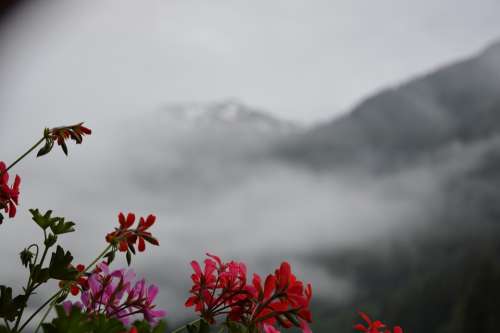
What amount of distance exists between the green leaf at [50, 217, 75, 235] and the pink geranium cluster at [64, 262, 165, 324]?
173 mm

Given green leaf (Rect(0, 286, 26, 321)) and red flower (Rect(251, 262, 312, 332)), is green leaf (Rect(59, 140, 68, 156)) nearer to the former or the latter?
green leaf (Rect(0, 286, 26, 321))

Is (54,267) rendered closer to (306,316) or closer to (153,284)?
(153,284)

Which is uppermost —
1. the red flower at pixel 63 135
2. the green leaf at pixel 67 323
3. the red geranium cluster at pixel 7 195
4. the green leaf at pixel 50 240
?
the red flower at pixel 63 135

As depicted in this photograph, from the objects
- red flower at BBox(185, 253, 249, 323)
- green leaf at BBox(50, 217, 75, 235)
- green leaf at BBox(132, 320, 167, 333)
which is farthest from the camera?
green leaf at BBox(50, 217, 75, 235)

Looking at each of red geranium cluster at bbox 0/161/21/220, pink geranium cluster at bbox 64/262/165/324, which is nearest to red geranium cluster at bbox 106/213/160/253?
pink geranium cluster at bbox 64/262/165/324

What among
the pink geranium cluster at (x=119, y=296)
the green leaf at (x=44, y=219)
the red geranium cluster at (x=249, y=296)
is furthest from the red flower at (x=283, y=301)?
the green leaf at (x=44, y=219)

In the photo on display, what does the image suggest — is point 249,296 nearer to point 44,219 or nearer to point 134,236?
point 134,236

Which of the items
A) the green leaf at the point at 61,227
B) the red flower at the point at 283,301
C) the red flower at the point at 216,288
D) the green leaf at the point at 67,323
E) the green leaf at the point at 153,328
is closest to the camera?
the green leaf at the point at 67,323

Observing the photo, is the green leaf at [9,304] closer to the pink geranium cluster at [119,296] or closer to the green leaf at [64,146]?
the pink geranium cluster at [119,296]

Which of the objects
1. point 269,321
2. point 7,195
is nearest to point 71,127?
point 7,195

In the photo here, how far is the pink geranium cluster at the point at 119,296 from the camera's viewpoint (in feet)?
5.33

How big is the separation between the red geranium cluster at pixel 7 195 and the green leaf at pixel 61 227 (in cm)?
15

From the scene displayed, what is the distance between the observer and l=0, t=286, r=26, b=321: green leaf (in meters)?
1.57

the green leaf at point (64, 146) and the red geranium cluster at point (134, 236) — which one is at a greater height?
the green leaf at point (64, 146)
